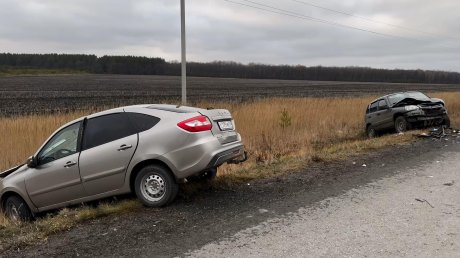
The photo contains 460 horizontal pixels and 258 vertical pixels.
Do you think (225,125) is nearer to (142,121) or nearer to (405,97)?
(142,121)

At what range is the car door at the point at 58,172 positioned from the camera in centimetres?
671

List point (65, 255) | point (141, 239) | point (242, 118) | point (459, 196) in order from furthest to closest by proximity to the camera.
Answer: point (242, 118)
point (459, 196)
point (141, 239)
point (65, 255)

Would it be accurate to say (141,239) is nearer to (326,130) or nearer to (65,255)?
(65,255)

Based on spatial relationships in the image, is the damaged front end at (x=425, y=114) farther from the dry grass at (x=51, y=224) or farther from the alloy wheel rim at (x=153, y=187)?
the dry grass at (x=51, y=224)

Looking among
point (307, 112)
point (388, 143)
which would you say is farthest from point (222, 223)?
point (307, 112)

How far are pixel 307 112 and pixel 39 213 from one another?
593 inches

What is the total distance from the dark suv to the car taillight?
38.5 ft

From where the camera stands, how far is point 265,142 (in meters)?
13.8

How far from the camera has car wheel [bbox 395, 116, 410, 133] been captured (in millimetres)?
16188

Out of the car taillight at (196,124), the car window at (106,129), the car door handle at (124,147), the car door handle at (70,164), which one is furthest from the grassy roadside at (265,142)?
the car taillight at (196,124)

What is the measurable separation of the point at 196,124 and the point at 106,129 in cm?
144

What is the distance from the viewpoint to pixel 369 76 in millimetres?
145375

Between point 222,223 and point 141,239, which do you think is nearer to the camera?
point 141,239

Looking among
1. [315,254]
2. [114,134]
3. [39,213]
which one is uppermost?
[114,134]
